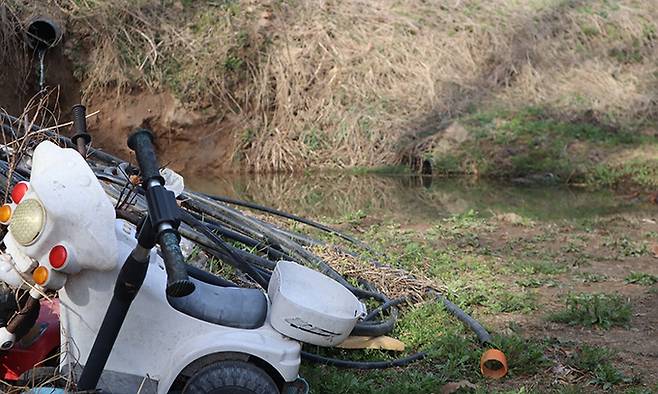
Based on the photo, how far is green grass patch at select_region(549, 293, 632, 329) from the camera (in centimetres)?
470

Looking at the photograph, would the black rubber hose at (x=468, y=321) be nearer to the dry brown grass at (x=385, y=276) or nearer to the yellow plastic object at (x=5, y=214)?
the dry brown grass at (x=385, y=276)

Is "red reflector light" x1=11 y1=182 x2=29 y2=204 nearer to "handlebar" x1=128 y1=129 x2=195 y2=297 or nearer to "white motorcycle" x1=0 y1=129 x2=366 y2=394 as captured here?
"white motorcycle" x1=0 y1=129 x2=366 y2=394

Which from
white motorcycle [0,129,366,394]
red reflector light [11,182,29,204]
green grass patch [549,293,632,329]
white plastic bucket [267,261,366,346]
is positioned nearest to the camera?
white motorcycle [0,129,366,394]

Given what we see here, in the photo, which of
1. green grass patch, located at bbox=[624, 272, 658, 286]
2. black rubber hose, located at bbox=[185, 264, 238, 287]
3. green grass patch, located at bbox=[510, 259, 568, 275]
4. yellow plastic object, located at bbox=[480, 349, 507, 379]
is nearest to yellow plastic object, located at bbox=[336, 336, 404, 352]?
yellow plastic object, located at bbox=[480, 349, 507, 379]

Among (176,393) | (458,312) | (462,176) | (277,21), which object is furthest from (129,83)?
(176,393)

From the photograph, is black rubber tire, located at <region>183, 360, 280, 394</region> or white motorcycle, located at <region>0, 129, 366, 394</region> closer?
white motorcycle, located at <region>0, 129, 366, 394</region>

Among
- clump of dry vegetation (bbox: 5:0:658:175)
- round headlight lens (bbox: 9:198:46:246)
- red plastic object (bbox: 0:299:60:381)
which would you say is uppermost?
round headlight lens (bbox: 9:198:46:246)

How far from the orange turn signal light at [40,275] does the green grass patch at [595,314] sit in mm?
3200

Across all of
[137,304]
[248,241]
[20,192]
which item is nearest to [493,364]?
[248,241]

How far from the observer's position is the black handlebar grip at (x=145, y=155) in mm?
2303

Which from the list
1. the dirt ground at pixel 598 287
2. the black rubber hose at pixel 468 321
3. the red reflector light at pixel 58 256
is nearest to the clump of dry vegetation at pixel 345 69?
the dirt ground at pixel 598 287

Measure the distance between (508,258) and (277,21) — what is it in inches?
309

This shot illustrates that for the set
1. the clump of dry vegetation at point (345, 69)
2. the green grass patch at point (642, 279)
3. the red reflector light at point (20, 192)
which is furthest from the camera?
the clump of dry vegetation at point (345, 69)

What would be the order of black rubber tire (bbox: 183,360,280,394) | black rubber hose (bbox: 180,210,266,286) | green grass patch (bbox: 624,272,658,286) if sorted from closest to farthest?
black rubber tire (bbox: 183,360,280,394) → black rubber hose (bbox: 180,210,266,286) → green grass patch (bbox: 624,272,658,286)
